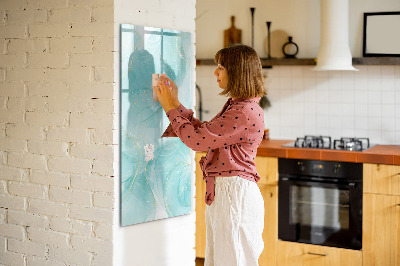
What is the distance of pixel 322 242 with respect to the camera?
4.05m

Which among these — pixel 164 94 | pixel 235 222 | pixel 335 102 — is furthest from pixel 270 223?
pixel 164 94

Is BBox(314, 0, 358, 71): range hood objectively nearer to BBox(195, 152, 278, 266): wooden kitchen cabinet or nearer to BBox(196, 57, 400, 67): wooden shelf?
BBox(196, 57, 400, 67): wooden shelf

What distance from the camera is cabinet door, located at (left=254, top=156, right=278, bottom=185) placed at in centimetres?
412

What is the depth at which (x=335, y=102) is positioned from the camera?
4.55m

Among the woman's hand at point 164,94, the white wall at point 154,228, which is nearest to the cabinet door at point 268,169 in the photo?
the white wall at point 154,228

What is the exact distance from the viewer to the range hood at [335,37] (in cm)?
421

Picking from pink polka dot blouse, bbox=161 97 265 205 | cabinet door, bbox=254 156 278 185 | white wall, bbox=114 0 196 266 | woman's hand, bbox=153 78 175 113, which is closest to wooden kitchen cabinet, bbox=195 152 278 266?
cabinet door, bbox=254 156 278 185

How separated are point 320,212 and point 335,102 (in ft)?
3.19

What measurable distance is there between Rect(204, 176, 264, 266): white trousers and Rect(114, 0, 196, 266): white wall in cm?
36

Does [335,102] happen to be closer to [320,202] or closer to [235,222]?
[320,202]

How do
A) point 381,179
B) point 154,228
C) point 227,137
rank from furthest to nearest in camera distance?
point 381,179
point 154,228
point 227,137

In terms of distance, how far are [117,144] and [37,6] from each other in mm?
824

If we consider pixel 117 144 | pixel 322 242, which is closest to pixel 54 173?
pixel 117 144

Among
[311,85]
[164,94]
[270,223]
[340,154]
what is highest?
[311,85]
